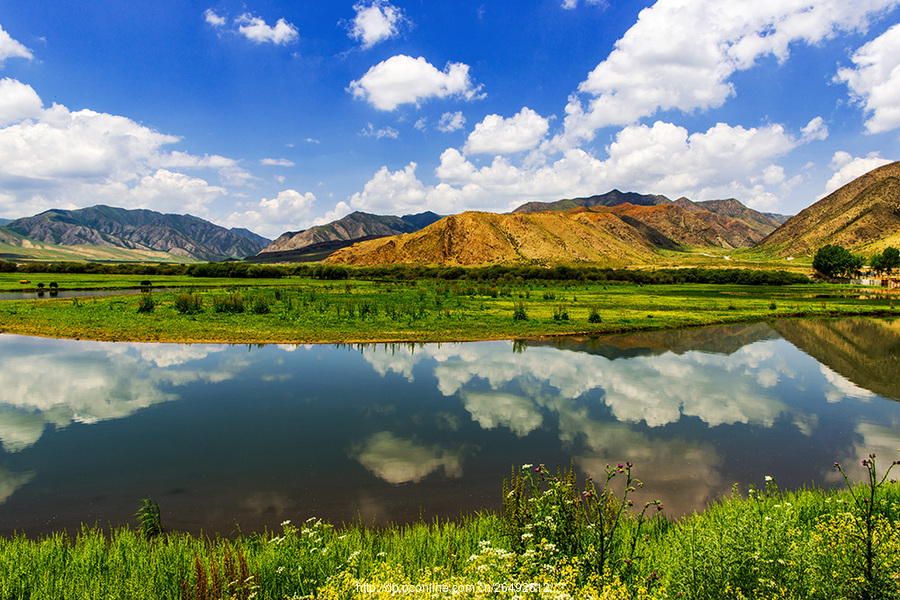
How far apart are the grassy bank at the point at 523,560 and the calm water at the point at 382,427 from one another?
1.64 meters

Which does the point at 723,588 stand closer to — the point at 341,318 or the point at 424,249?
the point at 341,318

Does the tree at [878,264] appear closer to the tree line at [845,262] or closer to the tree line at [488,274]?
the tree line at [845,262]

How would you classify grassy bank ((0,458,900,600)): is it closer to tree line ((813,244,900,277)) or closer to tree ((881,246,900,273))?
tree line ((813,244,900,277))

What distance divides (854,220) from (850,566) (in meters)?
256

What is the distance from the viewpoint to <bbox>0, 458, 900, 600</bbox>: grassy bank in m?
4.45

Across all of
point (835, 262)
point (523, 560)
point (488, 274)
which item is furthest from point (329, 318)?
point (835, 262)

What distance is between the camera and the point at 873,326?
120ft

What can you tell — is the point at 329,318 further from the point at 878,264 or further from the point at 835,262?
the point at 878,264

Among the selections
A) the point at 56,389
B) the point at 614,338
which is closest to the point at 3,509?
the point at 56,389

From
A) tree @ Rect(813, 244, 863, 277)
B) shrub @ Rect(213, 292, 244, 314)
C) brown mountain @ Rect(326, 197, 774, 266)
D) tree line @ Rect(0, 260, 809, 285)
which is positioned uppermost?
brown mountain @ Rect(326, 197, 774, 266)

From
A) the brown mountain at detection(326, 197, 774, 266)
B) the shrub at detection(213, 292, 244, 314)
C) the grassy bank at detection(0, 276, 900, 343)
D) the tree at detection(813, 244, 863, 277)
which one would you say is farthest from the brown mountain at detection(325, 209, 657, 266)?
the shrub at detection(213, 292, 244, 314)

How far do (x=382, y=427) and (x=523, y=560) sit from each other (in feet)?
28.9

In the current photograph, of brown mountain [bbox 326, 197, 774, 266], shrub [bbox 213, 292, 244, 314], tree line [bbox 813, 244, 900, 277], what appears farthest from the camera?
brown mountain [bbox 326, 197, 774, 266]

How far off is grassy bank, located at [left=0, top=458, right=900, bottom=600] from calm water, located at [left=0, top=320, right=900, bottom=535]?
5.38ft
